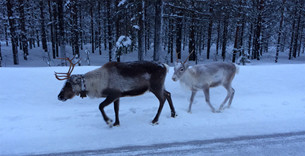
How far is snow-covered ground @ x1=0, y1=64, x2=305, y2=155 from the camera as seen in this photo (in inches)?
128

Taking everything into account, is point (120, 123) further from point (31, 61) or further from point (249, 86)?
point (31, 61)

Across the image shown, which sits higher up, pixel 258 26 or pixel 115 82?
pixel 258 26

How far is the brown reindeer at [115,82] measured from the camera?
11.6 feet

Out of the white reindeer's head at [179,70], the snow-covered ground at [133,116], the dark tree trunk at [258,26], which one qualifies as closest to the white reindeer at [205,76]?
the white reindeer's head at [179,70]

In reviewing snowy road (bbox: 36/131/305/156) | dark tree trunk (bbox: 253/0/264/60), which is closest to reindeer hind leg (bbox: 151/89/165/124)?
snowy road (bbox: 36/131/305/156)

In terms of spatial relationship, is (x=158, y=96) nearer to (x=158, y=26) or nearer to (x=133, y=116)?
(x=133, y=116)

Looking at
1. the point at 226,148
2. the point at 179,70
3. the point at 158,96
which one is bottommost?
the point at 226,148

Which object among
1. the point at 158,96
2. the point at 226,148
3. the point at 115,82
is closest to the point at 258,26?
the point at 158,96

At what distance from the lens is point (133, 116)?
14.3 feet

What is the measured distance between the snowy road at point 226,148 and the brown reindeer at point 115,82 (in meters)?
0.93

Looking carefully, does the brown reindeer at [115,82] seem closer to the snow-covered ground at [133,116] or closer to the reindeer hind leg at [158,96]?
the reindeer hind leg at [158,96]

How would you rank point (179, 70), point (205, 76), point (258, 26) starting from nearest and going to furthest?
point (179, 70) → point (205, 76) → point (258, 26)

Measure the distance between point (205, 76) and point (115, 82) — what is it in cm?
240

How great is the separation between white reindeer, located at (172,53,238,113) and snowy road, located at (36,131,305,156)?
150 cm
